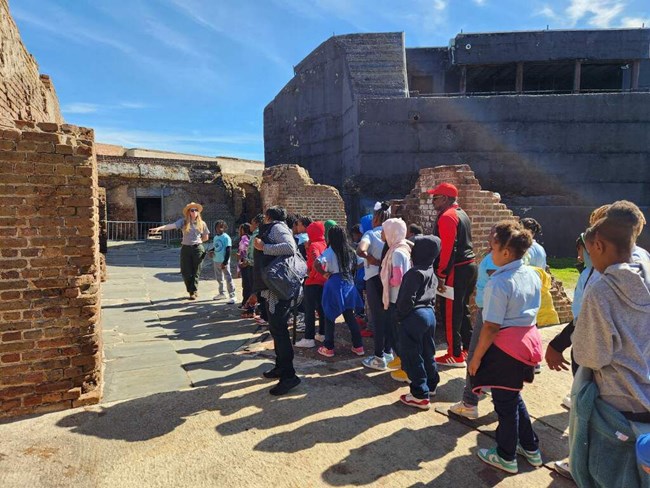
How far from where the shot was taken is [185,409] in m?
3.37

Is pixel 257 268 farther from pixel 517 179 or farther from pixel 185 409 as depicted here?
pixel 517 179

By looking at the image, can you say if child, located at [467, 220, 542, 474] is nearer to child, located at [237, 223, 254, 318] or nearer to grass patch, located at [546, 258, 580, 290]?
child, located at [237, 223, 254, 318]

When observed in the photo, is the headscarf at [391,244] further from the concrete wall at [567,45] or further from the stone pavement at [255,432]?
the concrete wall at [567,45]

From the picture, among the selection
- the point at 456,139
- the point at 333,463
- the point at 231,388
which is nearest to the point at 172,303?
the point at 231,388

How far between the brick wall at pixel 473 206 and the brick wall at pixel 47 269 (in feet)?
14.0

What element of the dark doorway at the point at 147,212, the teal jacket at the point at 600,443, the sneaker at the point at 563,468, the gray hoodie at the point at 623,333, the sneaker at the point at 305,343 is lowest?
the sneaker at the point at 563,468

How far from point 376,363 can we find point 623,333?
2809 mm

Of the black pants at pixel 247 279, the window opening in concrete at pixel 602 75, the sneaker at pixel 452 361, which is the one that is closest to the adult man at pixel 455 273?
the sneaker at pixel 452 361

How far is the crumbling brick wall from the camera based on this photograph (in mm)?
13562

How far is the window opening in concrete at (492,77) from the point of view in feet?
72.5

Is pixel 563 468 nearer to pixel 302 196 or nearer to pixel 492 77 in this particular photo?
pixel 302 196

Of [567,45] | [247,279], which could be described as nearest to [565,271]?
[247,279]

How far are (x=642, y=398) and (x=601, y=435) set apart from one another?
0.77ft

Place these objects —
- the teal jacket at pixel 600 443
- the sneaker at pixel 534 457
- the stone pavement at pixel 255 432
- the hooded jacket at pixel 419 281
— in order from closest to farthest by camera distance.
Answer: the teal jacket at pixel 600 443, the stone pavement at pixel 255 432, the sneaker at pixel 534 457, the hooded jacket at pixel 419 281
